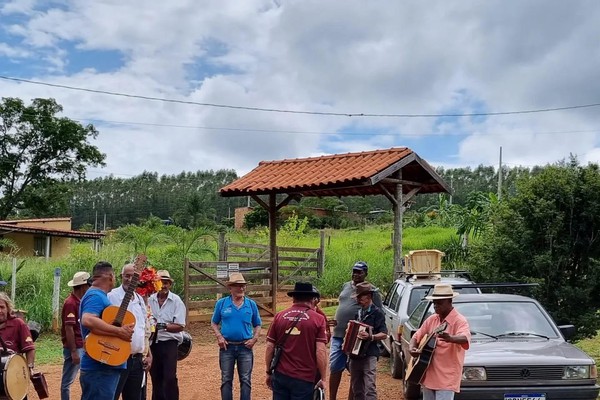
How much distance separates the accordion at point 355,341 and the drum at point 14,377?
10.2ft

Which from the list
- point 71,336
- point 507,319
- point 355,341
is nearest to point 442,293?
point 355,341

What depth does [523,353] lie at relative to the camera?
672 cm

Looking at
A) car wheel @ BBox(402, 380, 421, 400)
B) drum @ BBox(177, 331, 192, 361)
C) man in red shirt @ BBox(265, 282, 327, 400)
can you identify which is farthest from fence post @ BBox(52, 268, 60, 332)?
man in red shirt @ BBox(265, 282, 327, 400)

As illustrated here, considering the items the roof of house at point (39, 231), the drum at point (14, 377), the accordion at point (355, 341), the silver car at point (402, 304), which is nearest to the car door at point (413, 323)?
the silver car at point (402, 304)

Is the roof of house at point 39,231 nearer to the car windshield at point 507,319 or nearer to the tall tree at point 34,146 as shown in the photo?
the tall tree at point 34,146

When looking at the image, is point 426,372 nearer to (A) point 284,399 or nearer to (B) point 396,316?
(A) point 284,399

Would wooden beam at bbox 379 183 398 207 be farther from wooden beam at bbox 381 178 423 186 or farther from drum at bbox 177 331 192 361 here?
drum at bbox 177 331 192 361

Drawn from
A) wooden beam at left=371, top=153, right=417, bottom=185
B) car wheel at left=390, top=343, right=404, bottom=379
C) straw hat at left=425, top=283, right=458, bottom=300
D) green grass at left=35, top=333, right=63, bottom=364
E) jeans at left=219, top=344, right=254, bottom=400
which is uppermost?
wooden beam at left=371, top=153, right=417, bottom=185

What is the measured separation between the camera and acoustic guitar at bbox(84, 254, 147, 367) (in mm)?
5312

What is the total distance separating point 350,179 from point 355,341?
681cm

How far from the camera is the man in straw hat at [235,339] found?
707 cm

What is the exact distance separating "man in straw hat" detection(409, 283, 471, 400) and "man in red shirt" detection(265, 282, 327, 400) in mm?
984

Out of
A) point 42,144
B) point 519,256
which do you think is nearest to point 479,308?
point 519,256

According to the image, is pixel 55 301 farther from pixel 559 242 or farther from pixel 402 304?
pixel 559 242
